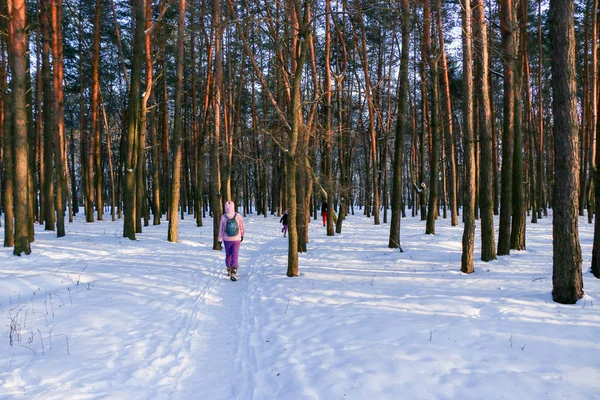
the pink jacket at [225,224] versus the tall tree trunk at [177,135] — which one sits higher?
the tall tree trunk at [177,135]

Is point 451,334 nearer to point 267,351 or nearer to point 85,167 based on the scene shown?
point 267,351

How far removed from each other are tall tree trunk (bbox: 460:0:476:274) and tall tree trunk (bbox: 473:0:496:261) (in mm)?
390

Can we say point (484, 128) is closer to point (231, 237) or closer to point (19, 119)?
point (231, 237)

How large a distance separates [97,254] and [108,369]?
339 inches

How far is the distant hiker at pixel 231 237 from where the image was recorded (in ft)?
28.6

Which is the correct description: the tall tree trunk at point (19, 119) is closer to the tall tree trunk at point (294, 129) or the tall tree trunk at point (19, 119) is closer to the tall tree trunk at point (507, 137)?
the tall tree trunk at point (294, 129)

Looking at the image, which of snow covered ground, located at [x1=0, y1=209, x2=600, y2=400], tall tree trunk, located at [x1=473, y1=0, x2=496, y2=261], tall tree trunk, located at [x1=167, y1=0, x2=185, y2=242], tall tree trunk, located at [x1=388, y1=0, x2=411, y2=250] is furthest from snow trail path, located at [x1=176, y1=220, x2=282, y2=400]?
tall tree trunk, located at [x1=167, y1=0, x2=185, y2=242]

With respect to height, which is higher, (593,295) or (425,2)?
(425,2)

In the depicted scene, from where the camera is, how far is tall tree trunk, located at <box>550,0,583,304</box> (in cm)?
532

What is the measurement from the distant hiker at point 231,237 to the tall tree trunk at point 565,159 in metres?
6.33

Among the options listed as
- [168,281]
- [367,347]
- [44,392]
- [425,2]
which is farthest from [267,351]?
[425,2]

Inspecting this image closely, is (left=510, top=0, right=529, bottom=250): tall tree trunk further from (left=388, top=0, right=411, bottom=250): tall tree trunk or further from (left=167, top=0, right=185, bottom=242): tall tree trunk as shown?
(left=167, top=0, right=185, bottom=242): tall tree trunk

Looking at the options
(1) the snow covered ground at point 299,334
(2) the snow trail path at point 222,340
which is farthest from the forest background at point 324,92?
(2) the snow trail path at point 222,340

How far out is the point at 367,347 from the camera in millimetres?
4281
